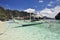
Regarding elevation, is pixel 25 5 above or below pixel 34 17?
above

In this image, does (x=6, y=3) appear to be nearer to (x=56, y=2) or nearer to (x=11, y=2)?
(x=11, y=2)

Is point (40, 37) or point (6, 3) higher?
point (6, 3)

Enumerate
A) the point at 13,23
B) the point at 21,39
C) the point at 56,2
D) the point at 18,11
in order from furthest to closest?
the point at 13,23 < the point at 18,11 < the point at 56,2 < the point at 21,39

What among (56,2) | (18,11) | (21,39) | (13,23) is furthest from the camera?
(13,23)

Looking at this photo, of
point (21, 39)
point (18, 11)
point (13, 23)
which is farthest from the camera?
point (13, 23)

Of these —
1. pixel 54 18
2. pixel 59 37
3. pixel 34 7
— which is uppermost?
pixel 34 7

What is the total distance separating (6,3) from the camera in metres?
4.23

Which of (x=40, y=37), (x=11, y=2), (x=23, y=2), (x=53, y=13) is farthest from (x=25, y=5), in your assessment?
(x=40, y=37)

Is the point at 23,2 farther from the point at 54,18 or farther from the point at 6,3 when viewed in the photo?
the point at 54,18

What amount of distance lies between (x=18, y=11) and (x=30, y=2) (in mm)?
400

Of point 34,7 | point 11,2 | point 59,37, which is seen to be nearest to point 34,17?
point 34,7

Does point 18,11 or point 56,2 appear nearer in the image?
point 56,2

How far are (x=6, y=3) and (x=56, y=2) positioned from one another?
1.24 meters

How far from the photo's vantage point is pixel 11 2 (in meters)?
4.22
